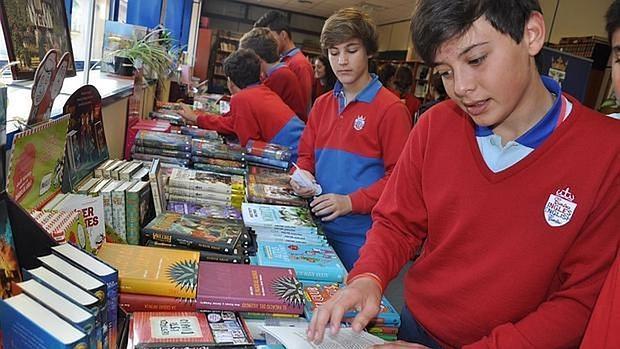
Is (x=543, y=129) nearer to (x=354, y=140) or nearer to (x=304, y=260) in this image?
(x=304, y=260)

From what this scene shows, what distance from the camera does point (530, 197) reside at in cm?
100

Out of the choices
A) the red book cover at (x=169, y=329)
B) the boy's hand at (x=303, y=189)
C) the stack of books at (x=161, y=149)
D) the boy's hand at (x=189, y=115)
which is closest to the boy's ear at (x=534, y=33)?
the red book cover at (x=169, y=329)

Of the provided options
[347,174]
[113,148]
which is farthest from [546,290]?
[113,148]

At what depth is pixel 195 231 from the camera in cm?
140

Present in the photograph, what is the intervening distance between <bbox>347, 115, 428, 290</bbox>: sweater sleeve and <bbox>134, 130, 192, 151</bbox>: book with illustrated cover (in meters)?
1.44

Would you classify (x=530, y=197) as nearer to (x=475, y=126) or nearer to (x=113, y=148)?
(x=475, y=126)

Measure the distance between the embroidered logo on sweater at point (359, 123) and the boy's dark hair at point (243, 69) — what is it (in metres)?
1.34

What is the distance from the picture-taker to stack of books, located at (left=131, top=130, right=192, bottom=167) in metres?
2.35

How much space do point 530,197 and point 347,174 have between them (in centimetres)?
103

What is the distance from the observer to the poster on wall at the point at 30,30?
4.46ft

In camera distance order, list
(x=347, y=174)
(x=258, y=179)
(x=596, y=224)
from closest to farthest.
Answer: (x=596, y=224), (x=347, y=174), (x=258, y=179)

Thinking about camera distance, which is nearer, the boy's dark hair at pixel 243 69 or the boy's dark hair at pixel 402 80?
the boy's dark hair at pixel 243 69

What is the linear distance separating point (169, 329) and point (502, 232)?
0.73 metres

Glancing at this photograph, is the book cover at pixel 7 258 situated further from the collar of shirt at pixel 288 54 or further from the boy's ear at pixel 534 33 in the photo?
the collar of shirt at pixel 288 54
